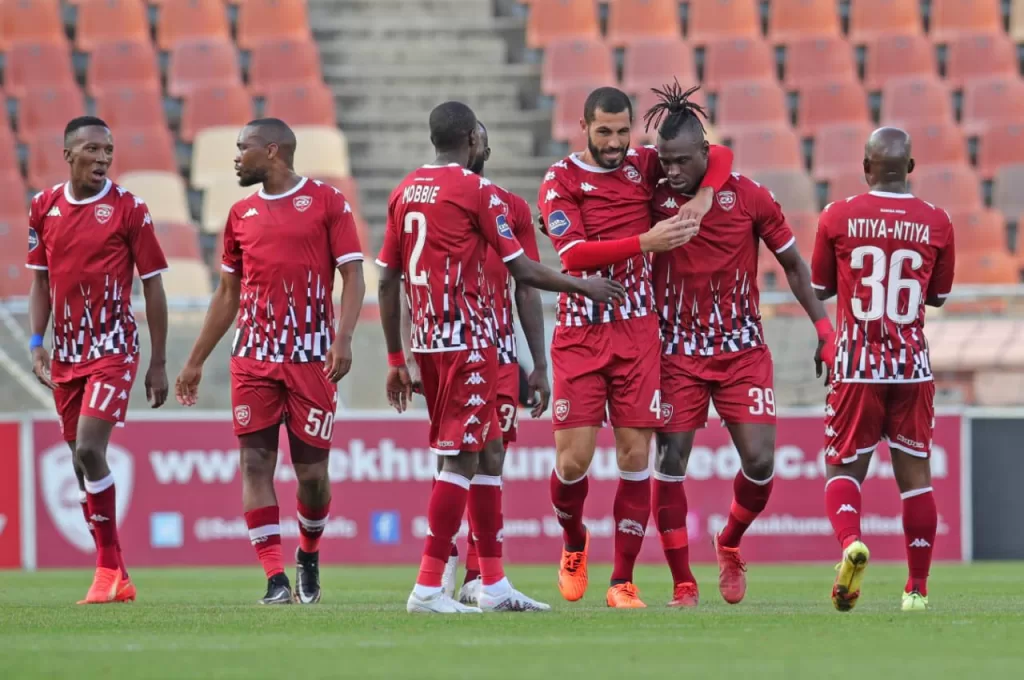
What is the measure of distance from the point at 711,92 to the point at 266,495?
13686 mm

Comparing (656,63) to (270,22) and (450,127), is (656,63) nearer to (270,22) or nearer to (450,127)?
(270,22)

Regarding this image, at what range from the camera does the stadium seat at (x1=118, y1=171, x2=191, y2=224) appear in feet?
59.1

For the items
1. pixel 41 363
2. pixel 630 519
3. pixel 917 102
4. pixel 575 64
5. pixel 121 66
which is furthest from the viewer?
pixel 575 64

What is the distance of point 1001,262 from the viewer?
17734mm

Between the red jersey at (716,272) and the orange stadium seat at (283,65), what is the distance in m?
12.9

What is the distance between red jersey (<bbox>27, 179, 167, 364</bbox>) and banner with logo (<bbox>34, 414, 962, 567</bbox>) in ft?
16.0

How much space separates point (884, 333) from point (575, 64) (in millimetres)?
13307

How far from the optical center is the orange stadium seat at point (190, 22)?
2084 centimetres

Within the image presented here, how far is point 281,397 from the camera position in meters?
8.12

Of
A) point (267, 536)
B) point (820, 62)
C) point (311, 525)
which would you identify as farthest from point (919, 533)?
point (820, 62)

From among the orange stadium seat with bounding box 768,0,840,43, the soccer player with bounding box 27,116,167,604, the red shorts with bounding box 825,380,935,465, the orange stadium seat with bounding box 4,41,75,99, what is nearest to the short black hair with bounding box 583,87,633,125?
the red shorts with bounding box 825,380,935,465

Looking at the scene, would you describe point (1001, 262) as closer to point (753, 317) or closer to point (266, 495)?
point (753, 317)

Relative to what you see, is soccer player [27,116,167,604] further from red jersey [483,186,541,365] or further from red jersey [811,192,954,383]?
red jersey [811,192,954,383]

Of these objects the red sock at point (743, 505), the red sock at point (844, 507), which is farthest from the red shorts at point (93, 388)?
the red sock at point (844, 507)
